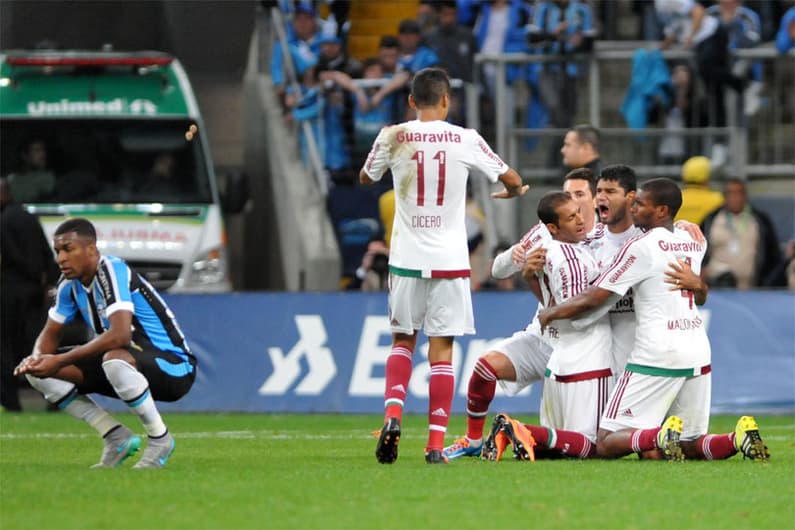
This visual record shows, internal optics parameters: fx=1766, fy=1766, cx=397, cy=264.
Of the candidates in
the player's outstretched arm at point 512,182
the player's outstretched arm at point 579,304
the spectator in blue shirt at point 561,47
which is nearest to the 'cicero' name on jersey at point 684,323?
the player's outstretched arm at point 579,304

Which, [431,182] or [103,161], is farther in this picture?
[103,161]

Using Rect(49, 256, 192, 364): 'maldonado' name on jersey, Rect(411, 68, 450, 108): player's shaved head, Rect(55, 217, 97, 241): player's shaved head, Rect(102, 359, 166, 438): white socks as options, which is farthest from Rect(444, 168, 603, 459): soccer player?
Rect(55, 217, 97, 241): player's shaved head

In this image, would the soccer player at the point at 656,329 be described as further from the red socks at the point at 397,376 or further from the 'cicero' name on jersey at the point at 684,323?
the red socks at the point at 397,376

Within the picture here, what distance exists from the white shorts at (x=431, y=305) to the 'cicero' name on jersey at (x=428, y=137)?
82 cm

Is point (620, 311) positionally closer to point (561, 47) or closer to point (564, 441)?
point (564, 441)

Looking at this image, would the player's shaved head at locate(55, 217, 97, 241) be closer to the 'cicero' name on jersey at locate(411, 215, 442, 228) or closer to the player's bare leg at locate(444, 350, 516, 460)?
the 'cicero' name on jersey at locate(411, 215, 442, 228)

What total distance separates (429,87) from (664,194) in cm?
158

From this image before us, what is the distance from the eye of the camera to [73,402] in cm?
1025

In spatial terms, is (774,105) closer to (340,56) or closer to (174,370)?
(340,56)

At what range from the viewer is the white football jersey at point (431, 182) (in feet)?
34.1

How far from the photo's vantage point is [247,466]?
10.3 m

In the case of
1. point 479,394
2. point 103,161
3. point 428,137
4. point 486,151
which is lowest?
point 479,394

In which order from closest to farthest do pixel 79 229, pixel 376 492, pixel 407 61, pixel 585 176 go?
pixel 376 492 → pixel 79 229 → pixel 585 176 → pixel 407 61

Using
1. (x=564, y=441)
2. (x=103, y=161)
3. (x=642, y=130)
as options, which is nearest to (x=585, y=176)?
(x=564, y=441)
